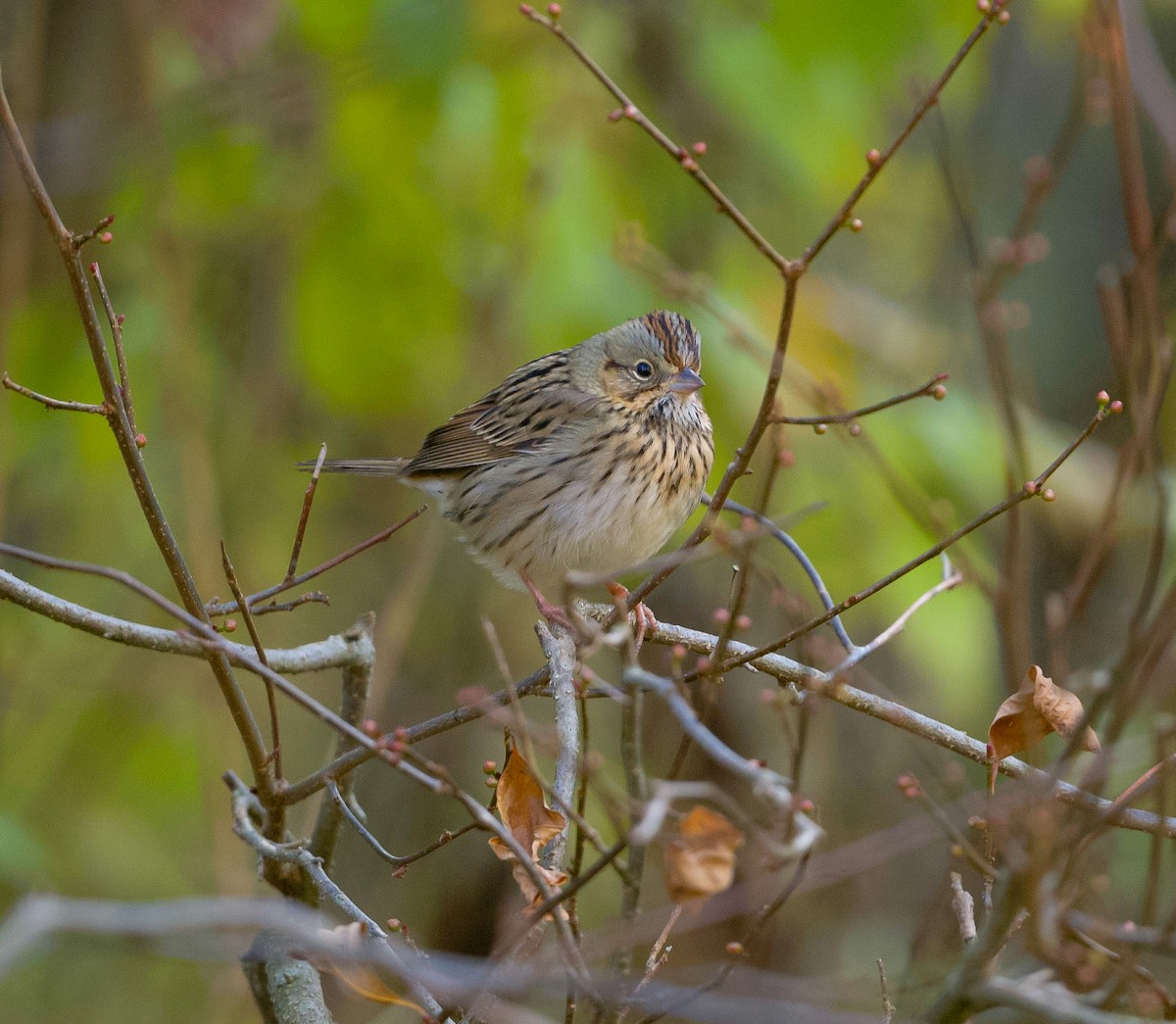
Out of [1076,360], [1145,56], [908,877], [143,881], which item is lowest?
[908,877]

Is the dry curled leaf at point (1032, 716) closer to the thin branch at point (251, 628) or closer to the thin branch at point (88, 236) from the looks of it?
the thin branch at point (251, 628)

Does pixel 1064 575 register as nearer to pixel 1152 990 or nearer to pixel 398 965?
pixel 1152 990

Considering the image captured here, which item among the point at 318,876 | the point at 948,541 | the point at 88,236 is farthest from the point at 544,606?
the point at 88,236

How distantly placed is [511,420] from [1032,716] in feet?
8.69

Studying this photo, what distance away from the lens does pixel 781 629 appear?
6141 mm

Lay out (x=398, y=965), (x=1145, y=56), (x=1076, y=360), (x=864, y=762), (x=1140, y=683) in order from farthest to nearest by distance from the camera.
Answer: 1. (x=1076, y=360)
2. (x=864, y=762)
3. (x=1145, y=56)
4. (x=1140, y=683)
5. (x=398, y=965)

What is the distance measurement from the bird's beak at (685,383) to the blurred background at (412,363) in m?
0.21

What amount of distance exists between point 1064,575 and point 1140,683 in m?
6.82

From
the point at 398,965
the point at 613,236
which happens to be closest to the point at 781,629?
the point at 613,236

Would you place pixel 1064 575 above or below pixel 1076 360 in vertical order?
below

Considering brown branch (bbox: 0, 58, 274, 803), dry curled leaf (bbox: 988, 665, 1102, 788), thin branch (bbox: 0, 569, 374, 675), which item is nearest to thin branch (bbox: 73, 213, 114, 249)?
brown branch (bbox: 0, 58, 274, 803)

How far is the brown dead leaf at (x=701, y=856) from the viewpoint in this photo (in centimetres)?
199

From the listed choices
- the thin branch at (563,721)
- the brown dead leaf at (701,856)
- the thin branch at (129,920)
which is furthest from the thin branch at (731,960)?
the thin branch at (129,920)

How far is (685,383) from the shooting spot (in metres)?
4.52
